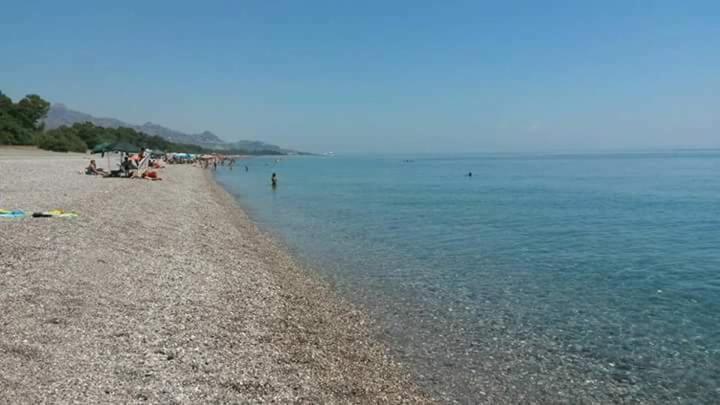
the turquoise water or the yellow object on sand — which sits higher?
the yellow object on sand

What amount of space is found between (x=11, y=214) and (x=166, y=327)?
11033 mm

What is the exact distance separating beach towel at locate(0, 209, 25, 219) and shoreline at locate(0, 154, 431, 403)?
0.77m

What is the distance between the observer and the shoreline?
6.58 metres

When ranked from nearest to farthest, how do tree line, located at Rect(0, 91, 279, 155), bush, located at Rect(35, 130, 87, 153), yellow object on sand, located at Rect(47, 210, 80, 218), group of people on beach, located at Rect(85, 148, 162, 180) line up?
1. yellow object on sand, located at Rect(47, 210, 80, 218)
2. group of people on beach, located at Rect(85, 148, 162, 180)
3. tree line, located at Rect(0, 91, 279, 155)
4. bush, located at Rect(35, 130, 87, 153)

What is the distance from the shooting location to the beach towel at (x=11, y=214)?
15.8m

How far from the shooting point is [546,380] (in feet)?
28.6

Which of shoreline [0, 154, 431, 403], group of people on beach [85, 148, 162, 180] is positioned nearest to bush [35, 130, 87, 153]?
group of people on beach [85, 148, 162, 180]

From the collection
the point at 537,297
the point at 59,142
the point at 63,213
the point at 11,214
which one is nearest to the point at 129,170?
the point at 63,213

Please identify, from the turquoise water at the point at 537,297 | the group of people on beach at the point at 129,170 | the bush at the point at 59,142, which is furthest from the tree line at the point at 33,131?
the turquoise water at the point at 537,297

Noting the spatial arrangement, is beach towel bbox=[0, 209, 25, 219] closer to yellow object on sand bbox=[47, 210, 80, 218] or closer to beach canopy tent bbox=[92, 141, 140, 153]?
yellow object on sand bbox=[47, 210, 80, 218]

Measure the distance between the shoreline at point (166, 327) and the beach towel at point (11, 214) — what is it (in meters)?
0.77

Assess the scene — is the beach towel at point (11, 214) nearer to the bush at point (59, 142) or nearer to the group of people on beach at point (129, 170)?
the group of people on beach at point (129, 170)

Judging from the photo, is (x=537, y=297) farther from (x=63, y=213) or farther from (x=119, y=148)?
(x=119, y=148)

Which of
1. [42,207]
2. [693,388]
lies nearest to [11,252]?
[42,207]
